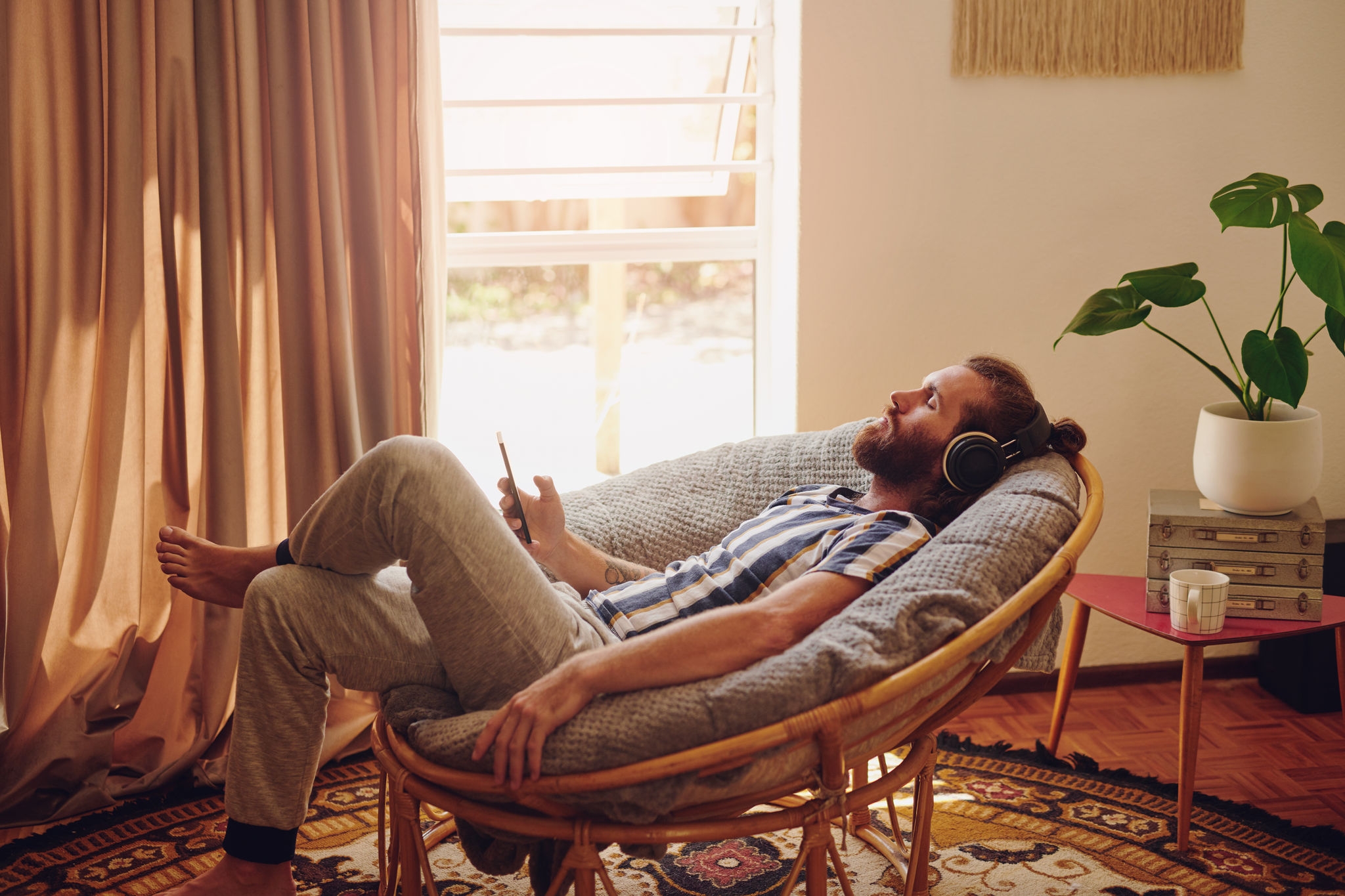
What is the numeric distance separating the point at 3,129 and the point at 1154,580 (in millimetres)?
2373

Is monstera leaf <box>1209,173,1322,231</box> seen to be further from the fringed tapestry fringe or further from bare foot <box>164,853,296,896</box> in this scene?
bare foot <box>164,853,296,896</box>

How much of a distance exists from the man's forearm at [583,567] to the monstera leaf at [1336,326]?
1370 mm

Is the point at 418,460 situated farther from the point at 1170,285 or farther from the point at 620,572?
the point at 1170,285

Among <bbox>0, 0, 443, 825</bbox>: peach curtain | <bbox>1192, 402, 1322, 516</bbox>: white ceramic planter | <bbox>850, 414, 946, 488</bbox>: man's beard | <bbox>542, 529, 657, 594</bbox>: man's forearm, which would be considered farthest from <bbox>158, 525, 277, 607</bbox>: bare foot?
<bbox>1192, 402, 1322, 516</bbox>: white ceramic planter

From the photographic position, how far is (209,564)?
1634 mm

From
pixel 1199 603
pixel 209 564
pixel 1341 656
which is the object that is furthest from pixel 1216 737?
pixel 209 564

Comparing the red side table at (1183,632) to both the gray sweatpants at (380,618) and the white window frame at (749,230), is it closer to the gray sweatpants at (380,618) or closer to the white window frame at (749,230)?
the white window frame at (749,230)

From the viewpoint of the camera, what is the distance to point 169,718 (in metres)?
2.26

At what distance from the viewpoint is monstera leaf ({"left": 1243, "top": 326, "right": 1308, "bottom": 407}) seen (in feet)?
6.49

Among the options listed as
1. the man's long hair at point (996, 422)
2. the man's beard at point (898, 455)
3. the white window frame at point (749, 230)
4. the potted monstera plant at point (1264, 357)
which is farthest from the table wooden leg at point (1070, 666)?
the white window frame at point (749, 230)

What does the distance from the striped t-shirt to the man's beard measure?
79 mm

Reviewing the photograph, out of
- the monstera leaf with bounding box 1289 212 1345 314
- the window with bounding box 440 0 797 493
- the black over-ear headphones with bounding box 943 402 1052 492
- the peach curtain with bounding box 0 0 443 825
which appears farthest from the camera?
the window with bounding box 440 0 797 493

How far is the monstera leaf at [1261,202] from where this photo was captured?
1.96m

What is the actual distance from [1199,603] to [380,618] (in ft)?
4.57
